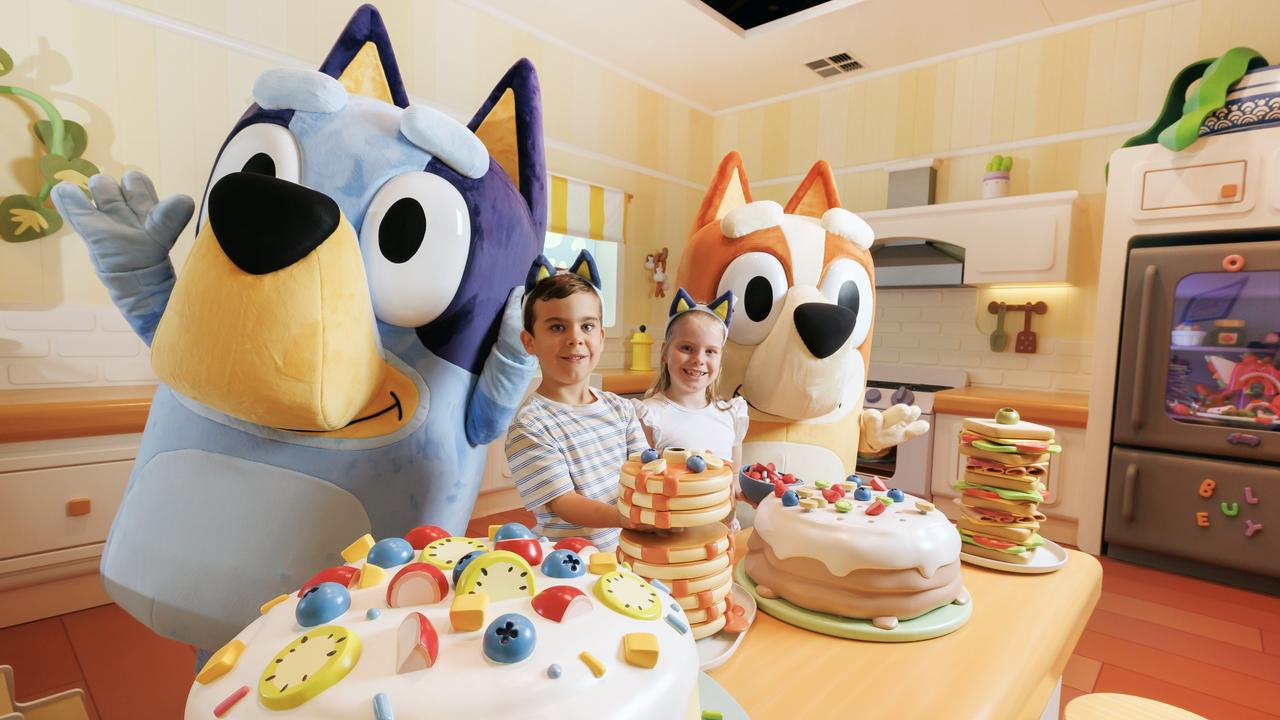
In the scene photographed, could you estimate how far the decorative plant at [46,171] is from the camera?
1932mm

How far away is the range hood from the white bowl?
89cm

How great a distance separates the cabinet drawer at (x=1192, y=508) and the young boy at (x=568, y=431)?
2.43 m

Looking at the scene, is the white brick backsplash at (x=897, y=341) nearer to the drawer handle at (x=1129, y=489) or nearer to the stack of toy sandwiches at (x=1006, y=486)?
the drawer handle at (x=1129, y=489)

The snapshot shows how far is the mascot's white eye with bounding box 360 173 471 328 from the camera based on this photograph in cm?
76

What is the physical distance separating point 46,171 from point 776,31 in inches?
118

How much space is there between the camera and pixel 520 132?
0.96 m

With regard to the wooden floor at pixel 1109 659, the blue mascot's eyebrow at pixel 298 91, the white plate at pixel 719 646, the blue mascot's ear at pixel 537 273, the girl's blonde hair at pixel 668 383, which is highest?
the blue mascot's eyebrow at pixel 298 91

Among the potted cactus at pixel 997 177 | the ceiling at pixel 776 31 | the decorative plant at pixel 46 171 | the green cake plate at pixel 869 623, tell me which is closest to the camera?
the green cake plate at pixel 869 623

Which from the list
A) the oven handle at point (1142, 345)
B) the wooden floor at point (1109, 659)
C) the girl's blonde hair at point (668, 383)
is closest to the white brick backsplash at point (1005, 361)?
the oven handle at point (1142, 345)

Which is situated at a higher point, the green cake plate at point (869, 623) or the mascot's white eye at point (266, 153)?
the mascot's white eye at point (266, 153)

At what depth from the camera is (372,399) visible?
2.52 ft

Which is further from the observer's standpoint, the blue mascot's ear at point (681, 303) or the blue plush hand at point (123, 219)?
the blue mascot's ear at point (681, 303)

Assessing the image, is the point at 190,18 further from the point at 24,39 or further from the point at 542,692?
the point at 542,692

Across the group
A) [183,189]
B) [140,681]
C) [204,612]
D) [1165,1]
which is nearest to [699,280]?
[204,612]
